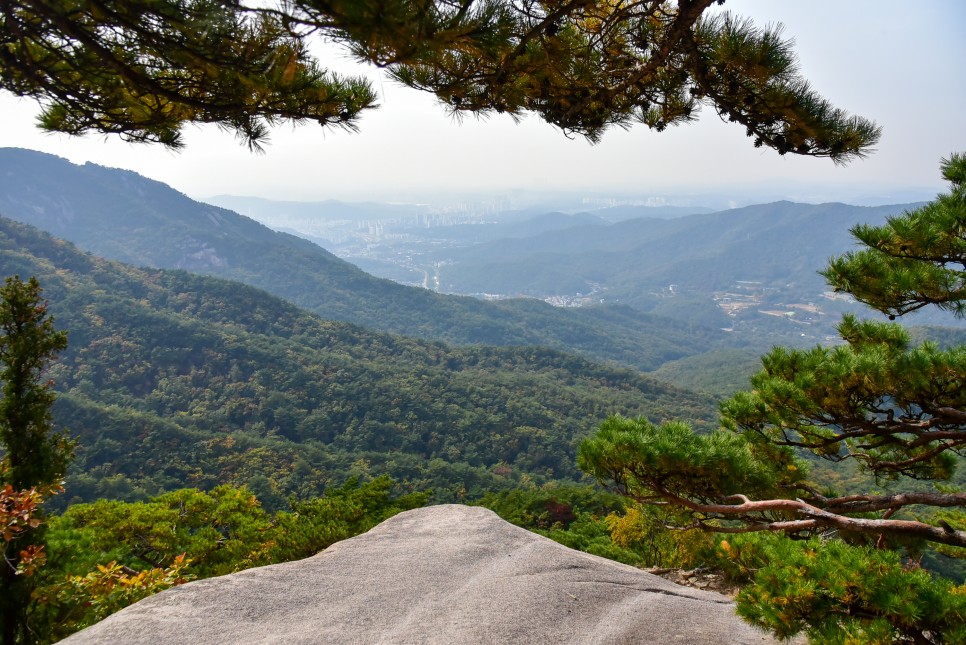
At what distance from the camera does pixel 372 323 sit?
299 ft

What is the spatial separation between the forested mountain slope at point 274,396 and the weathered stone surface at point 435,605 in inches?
949

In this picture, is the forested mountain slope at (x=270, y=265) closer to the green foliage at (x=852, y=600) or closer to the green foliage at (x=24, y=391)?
the green foliage at (x=24, y=391)

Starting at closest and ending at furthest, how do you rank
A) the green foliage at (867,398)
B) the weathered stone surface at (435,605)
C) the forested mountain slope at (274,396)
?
the weathered stone surface at (435,605), the green foliage at (867,398), the forested mountain slope at (274,396)

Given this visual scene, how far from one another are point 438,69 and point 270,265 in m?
118

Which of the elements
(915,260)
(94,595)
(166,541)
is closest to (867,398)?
(915,260)

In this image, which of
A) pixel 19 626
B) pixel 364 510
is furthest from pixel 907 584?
pixel 364 510

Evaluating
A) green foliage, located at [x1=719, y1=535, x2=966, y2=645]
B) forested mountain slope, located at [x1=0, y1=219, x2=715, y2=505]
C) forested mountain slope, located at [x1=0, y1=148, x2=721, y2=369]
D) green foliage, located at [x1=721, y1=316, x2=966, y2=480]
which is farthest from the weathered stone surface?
forested mountain slope, located at [x1=0, y1=148, x2=721, y2=369]

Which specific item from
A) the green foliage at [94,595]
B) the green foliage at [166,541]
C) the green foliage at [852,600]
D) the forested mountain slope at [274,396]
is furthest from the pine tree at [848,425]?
the forested mountain slope at [274,396]

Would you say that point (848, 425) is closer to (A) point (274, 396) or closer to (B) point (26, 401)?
(B) point (26, 401)

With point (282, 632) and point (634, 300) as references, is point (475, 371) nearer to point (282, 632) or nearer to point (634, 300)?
point (282, 632)

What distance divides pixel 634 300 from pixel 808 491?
169515 mm

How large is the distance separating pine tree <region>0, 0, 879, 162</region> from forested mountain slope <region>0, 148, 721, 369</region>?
8901cm

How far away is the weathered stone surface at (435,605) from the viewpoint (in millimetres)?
2627

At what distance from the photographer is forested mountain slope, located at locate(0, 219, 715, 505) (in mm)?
29250
